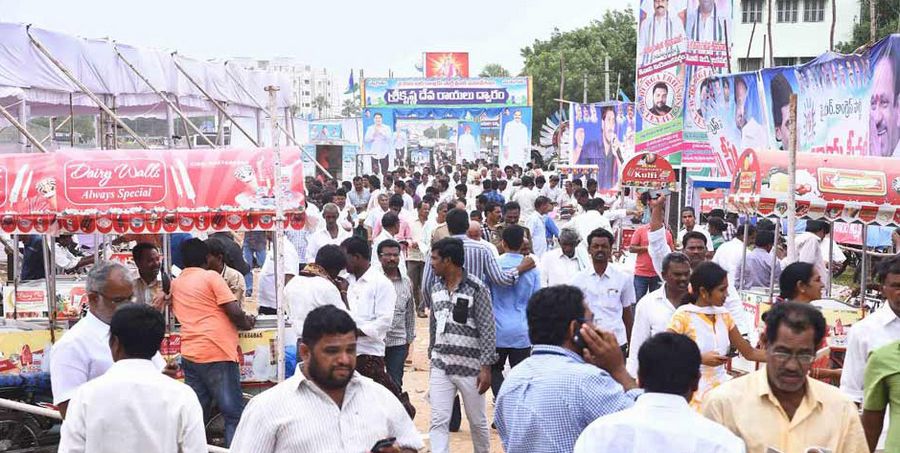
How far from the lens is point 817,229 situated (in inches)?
466

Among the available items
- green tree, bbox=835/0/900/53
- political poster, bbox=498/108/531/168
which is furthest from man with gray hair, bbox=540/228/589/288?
political poster, bbox=498/108/531/168

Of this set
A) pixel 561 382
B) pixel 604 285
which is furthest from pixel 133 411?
pixel 604 285

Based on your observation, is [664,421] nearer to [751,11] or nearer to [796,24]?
[796,24]

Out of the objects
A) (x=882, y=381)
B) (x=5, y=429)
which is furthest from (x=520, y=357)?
(x=882, y=381)

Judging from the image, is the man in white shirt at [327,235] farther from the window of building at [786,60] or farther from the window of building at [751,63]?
the window of building at [751,63]

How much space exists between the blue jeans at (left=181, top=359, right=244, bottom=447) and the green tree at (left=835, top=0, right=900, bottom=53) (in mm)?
37767

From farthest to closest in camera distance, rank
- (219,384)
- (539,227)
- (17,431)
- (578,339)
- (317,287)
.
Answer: (539,227)
(17,431)
(317,287)
(219,384)
(578,339)

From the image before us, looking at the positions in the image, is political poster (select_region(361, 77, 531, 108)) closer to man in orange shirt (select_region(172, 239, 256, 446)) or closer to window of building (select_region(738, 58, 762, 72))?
window of building (select_region(738, 58, 762, 72))

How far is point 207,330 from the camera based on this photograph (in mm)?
7500

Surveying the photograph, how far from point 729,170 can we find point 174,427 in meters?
14.6

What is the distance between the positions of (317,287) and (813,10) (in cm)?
4543

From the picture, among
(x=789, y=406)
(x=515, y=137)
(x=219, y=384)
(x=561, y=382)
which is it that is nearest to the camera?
(x=789, y=406)

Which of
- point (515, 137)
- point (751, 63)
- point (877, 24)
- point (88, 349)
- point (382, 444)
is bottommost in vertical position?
point (382, 444)

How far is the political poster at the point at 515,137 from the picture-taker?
4888cm
